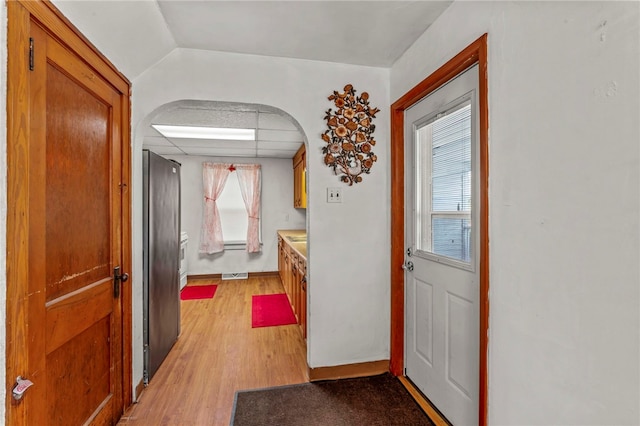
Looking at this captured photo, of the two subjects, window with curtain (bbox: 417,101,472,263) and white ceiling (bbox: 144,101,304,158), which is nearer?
window with curtain (bbox: 417,101,472,263)

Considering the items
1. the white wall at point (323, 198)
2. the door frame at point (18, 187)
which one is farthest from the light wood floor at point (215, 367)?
the door frame at point (18, 187)

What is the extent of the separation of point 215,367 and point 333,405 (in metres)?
1.04

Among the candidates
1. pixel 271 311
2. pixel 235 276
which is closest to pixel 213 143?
pixel 235 276

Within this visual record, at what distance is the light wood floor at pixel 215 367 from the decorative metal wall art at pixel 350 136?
1.62 m

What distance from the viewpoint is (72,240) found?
4.43 feet

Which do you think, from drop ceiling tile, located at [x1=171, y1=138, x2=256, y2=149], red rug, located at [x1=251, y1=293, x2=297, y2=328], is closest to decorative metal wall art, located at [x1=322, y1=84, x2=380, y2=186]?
red rug, located at [x1=251, y1=293, x2=297, y2=328]

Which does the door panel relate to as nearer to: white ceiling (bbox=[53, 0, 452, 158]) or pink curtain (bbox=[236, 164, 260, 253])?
white ceiling (bbox=[53, 0, 452, 158])

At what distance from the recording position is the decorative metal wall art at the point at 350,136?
2160 mm

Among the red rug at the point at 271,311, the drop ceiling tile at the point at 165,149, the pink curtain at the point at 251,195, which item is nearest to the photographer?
the red rug at the point at 271,311

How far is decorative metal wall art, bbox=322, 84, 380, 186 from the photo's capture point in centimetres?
216

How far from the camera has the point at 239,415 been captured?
1.80 metres

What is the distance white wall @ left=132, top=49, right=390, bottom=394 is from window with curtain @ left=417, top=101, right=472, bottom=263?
353 millimetres

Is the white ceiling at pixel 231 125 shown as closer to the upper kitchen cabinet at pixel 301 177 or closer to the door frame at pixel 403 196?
the upper kitchen cabinet at pixel 301 177
